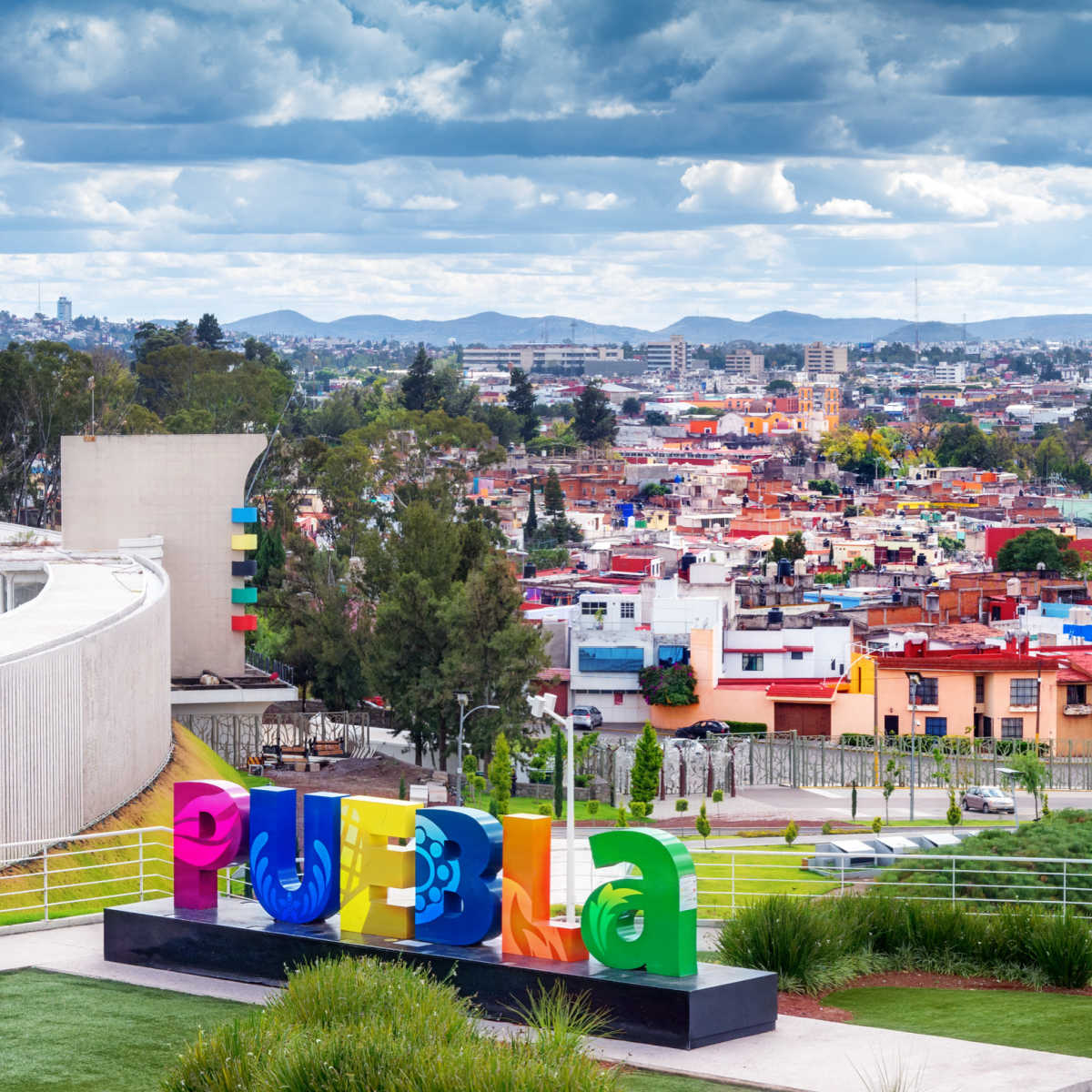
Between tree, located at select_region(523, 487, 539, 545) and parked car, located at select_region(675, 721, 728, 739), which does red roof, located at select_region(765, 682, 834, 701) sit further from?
tree, located at select_region(523, 487, 539, 545)

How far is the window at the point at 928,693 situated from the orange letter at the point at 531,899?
58332 millimetres

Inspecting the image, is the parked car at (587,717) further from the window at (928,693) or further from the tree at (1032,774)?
the tree at (1032,774)

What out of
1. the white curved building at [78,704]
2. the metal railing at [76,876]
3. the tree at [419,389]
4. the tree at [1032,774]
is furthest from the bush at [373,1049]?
the tree at [419,389]

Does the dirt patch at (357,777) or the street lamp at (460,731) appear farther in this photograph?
the street lamp at (460,731)

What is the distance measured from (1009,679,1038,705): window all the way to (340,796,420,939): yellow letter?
5838 centimetres

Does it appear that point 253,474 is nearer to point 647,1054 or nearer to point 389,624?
point 389,624

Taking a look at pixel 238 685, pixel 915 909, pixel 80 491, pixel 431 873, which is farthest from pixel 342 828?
pixel 80 491

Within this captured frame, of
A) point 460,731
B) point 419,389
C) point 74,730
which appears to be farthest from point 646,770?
point 419,389

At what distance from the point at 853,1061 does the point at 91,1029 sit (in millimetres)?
6662

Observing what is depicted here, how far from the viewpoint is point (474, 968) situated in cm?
1756

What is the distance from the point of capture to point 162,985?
18875 millimetres

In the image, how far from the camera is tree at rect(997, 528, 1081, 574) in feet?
397

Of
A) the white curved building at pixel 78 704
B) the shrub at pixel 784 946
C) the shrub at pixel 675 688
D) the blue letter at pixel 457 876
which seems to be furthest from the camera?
the shrub at pixel 675 688

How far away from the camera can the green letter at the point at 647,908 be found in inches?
658
